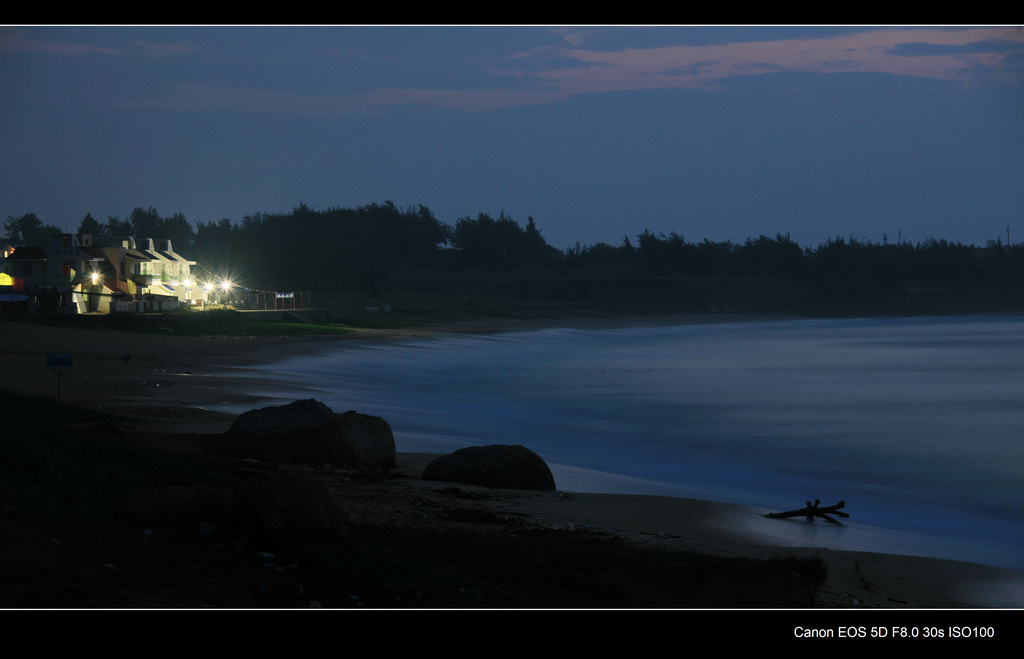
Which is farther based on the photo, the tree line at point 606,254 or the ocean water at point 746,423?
the tree line at point 606,254

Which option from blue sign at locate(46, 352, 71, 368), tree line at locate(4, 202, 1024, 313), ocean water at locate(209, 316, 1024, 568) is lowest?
ocean water at locate(209, 316, 1024, 568)

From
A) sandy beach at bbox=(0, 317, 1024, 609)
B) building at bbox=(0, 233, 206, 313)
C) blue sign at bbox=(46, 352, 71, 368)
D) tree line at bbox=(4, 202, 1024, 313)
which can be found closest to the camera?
sandy beach at bbox=(0, 317, 1024, 609)

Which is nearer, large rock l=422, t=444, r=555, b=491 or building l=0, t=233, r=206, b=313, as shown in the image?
large rock l=422, t=444, r=555, b=491

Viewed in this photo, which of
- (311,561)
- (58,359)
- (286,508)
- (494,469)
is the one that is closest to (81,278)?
(58,359)

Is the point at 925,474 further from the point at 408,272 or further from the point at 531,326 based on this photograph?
the point at 408,272

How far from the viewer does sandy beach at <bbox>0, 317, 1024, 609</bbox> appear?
9.05 metres

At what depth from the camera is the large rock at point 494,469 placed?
12445 millimetres

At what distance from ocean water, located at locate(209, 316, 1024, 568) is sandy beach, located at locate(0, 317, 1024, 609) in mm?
992

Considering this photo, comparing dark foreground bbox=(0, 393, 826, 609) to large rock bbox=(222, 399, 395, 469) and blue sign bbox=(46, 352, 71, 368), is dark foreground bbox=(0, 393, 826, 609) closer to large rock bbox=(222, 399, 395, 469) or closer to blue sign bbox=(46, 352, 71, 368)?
large rock bbox=(222, 399, 395, 469)

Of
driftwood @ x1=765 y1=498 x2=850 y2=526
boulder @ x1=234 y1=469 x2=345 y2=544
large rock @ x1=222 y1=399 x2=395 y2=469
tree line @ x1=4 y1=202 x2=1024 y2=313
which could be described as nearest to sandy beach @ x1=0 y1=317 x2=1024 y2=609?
driftwood @ x1=765 y1=498 x2=850 y2=526

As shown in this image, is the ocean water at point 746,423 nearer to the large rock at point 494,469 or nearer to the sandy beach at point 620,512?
the sandy beach at point 620,512

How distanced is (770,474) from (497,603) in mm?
12260

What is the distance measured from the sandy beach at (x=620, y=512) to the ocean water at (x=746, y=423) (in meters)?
0.99

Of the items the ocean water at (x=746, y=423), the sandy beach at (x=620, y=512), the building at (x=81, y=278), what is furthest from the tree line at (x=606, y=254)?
the sandy beach at (x=620, y=512)
